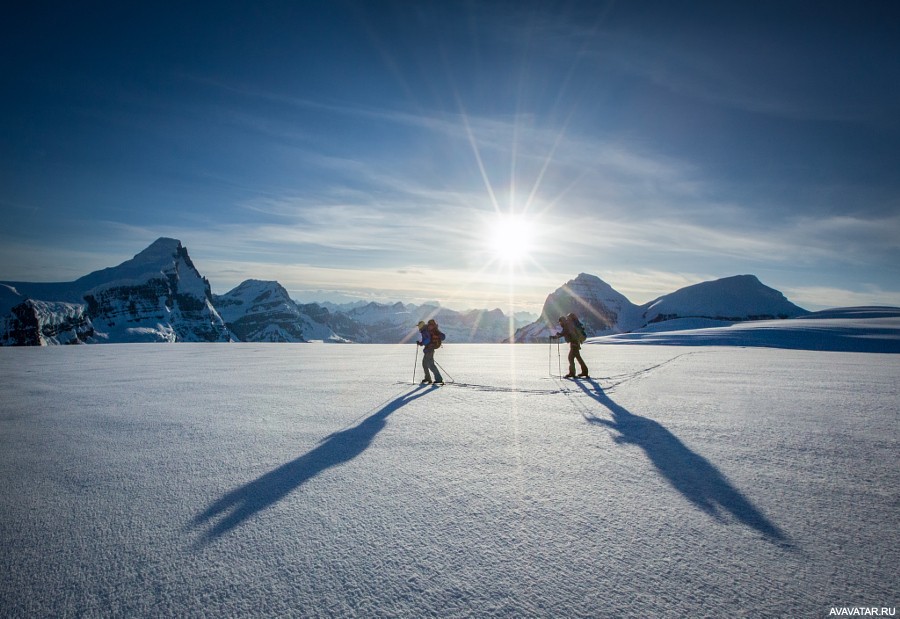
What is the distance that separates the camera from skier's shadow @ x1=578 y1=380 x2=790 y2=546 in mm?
3608

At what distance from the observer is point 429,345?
12375mm


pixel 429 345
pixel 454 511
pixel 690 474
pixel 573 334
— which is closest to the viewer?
pixel 454 511

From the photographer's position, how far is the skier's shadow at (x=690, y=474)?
3.61 m

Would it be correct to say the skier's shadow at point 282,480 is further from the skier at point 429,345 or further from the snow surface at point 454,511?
the skier at point 429,345

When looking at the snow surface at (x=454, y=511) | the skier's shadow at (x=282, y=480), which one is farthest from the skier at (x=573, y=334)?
the skier's shadow at (x=282, y=480)

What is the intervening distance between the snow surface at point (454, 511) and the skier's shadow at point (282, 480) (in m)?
0.03

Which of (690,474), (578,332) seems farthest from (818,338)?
(690,474)

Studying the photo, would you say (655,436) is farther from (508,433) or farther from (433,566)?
(433,566)

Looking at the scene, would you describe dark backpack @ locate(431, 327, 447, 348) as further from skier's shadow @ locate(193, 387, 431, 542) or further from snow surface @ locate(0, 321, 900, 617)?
skier's shadow @ locate(193, 387, 431, 542)

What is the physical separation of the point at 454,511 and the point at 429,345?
8.66 metres

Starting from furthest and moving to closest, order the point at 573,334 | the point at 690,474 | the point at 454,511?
the point at 573,334
the point at 690,474
the point at 454,511

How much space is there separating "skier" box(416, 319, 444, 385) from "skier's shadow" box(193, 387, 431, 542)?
5.00 m

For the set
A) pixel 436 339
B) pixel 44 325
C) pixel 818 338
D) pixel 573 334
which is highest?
pixel 573 334

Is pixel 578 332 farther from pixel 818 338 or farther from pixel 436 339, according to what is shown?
pixel 818 338
